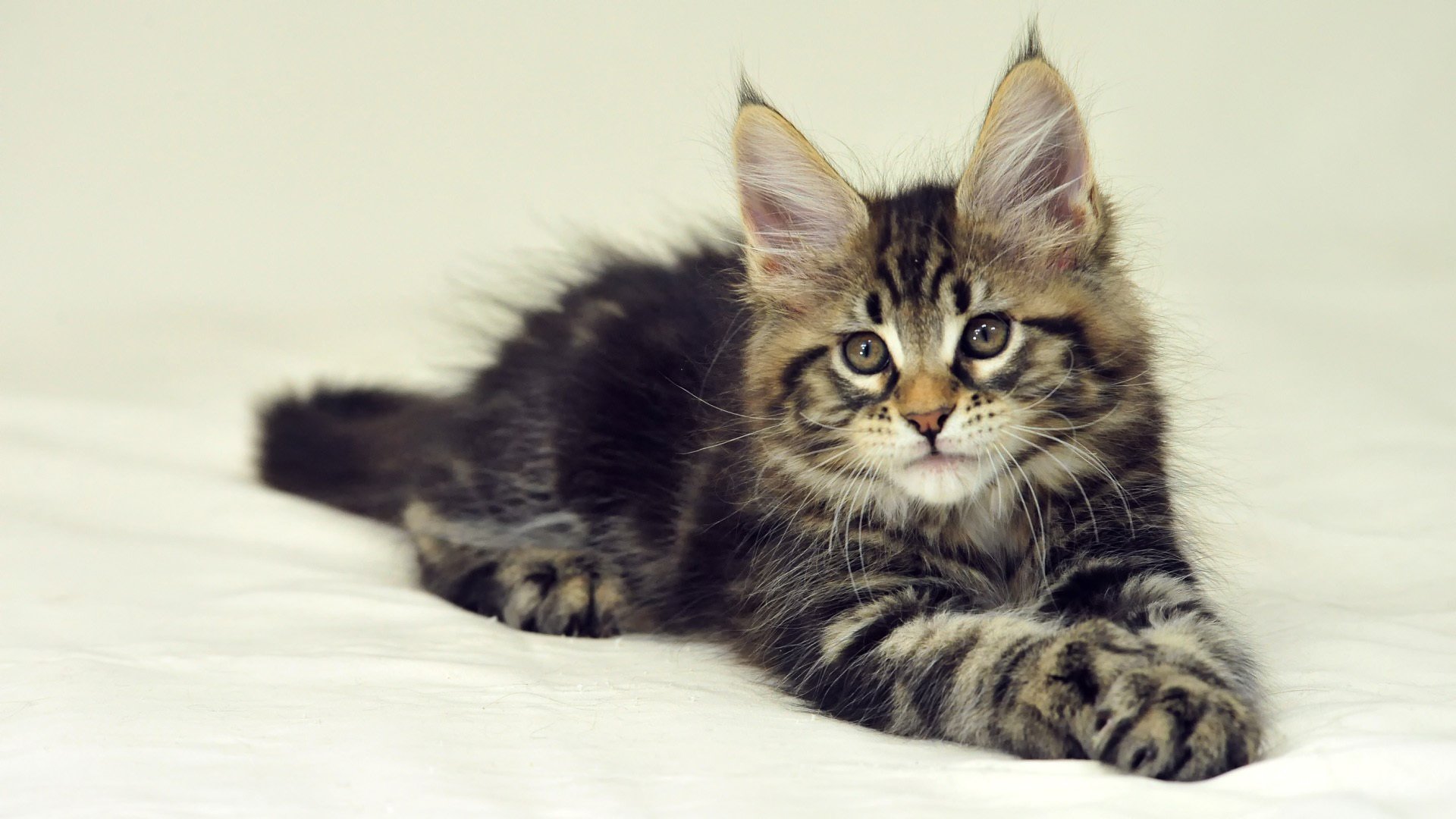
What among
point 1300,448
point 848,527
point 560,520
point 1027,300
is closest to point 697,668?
point 848,527

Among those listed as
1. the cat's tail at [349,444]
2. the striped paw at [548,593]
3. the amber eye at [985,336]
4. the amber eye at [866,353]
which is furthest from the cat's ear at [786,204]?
the cat's tail at [349,444]

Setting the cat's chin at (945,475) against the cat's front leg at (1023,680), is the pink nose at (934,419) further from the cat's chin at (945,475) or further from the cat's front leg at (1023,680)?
the cat's front leg at (1023,680)

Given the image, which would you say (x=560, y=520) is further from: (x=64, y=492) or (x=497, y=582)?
(x=64, y=492)

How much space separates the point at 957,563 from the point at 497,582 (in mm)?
1150

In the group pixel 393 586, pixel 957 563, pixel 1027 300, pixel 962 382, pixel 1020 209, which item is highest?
pixel 1020 209

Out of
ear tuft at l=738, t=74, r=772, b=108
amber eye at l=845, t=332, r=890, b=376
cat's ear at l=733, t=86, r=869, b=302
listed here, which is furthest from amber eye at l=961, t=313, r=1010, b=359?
ear tuft at l=738, t=74, r=772, b=108

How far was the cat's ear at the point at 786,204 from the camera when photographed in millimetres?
2914

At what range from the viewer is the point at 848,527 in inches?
115

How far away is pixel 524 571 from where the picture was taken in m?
3.51

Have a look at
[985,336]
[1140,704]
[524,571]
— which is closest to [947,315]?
[985,336]

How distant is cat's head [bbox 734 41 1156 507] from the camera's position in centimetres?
263

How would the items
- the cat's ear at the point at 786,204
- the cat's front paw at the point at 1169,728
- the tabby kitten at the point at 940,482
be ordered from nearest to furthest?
1. the cat's front paw at the point at 1169,728
2. the tabby kitten at the point at 940,482
3. the cat's ear at the point at 786,204

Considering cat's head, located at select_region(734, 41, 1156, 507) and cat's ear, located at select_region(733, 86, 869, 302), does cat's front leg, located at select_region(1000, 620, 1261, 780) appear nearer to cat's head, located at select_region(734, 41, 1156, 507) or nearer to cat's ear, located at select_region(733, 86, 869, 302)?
cat's head, located at select_region(734, 41, 1156, 507)

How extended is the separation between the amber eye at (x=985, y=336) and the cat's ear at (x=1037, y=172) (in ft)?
0.70
